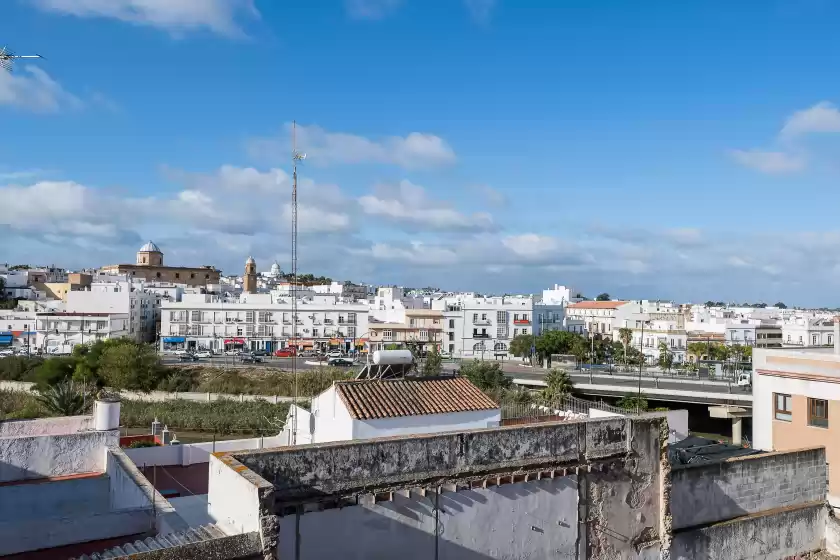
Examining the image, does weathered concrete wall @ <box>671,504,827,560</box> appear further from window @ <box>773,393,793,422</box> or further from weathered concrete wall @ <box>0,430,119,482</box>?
weathered concrete wall @ <box>0,430,119,482</box>

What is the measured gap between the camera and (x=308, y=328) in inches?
2630

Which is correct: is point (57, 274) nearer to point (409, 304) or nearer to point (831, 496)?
point (409, 304)

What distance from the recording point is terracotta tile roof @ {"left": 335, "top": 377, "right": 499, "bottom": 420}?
545 inches

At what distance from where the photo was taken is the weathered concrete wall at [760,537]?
12.5 m

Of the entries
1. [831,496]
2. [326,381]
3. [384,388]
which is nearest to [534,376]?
[326,381]

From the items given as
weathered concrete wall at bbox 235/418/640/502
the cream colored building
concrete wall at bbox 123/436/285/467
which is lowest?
concrete wall at bbox 123/436/285/467

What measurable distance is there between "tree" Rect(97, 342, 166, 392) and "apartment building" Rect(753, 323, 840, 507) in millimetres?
38016

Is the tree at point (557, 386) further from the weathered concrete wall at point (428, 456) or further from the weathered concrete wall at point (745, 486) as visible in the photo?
the weathered concrete wall at point (428, 456)

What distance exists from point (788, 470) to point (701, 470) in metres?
2.78

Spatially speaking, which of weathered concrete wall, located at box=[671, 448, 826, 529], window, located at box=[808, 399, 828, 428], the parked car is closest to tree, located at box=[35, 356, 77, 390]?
the parked car

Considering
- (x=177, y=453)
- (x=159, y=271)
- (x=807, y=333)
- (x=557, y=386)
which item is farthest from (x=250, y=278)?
(x=177, y=453)

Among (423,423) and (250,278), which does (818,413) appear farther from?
(250,278)

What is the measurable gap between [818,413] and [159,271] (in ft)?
319

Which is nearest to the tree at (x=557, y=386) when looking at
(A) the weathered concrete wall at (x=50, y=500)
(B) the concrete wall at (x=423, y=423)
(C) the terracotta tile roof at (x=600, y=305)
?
(B) the concrete wall at (x=423, y=423)
